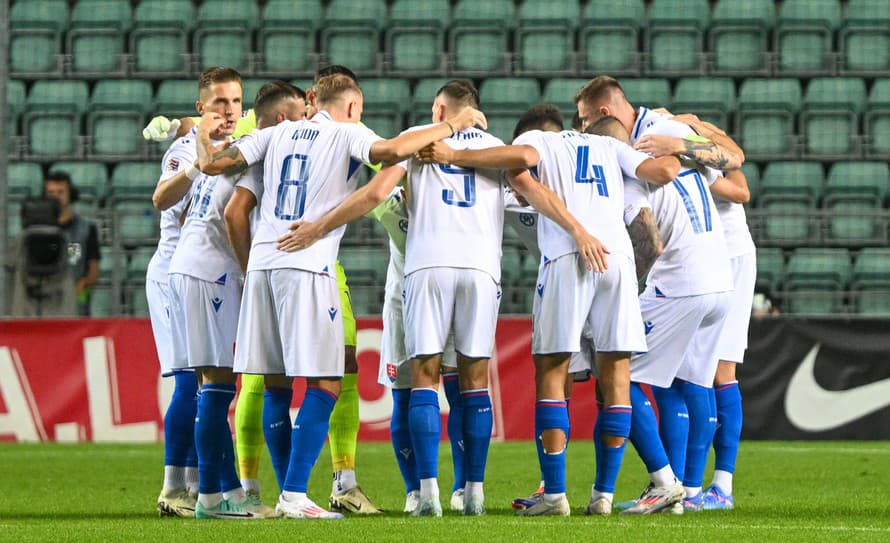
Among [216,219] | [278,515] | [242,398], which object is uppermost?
[216,219]

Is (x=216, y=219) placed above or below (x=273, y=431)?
above

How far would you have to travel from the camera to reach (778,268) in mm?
13711

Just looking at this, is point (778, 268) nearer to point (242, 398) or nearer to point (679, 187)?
point (679, 187)

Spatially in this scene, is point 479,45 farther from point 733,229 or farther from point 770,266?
point 733,229

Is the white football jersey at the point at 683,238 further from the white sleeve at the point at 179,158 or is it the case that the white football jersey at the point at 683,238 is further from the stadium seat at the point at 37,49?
the stadium seat at the point at 37,49

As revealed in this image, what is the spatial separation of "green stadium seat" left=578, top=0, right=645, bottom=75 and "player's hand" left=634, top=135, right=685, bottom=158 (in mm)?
9217

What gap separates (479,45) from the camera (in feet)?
53.3

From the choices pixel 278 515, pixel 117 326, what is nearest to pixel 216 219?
pixel 278 515

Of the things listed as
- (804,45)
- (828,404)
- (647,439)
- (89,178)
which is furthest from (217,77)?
(804,45)

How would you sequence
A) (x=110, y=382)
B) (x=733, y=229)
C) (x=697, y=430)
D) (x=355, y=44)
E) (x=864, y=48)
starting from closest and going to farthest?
(x=697, y=430), (x=733, y=229), (x=110, y=382), (x=864, y=48), (x=355, y=44)

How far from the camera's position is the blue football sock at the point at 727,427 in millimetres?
7324

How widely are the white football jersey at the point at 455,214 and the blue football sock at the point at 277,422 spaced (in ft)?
2.78

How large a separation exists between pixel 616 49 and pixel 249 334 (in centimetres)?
1060

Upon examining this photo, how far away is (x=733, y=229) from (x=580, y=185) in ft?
4.75
